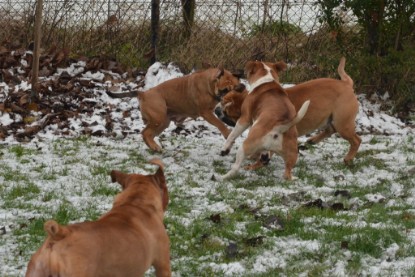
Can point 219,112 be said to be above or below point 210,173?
above

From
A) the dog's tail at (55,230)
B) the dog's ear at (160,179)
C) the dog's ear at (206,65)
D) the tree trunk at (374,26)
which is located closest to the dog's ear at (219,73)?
the dog's ear at (206,65)

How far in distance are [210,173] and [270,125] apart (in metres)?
0.97

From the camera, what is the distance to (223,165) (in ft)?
31.1

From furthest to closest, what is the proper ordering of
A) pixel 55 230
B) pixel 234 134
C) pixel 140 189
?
pixel 234 134, pixel 140 189, pixel 55 230

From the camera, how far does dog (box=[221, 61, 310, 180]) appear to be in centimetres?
850

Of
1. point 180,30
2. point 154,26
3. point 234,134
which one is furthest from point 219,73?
point 180,30

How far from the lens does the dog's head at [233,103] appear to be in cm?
959

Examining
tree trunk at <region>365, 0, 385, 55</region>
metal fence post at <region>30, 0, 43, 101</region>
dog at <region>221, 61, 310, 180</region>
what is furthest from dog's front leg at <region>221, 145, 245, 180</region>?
tree trunk at <region>365, 0, 385, 55</region>

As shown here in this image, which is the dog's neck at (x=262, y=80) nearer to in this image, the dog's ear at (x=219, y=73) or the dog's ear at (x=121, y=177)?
the dog's ear at (x=219, y=73)

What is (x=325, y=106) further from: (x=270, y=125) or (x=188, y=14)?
(x=188, y=14)

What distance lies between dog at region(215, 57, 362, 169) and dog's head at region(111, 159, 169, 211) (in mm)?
4094

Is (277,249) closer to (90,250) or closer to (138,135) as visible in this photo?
(90,250)

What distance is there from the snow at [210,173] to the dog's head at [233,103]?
0.54 meters

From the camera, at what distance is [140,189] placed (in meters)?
5.12
